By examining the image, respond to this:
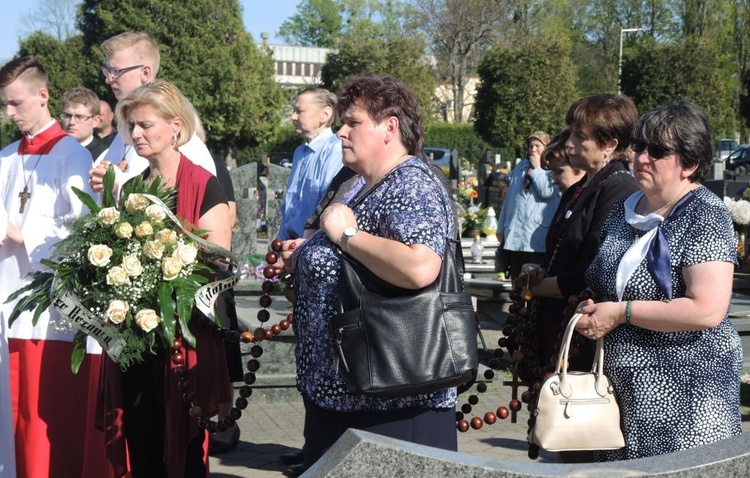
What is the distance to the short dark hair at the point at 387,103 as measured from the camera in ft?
10.7

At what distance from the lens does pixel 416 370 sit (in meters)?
2.94

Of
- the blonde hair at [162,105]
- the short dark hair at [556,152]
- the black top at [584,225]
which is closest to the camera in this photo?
the black top at [584,225]

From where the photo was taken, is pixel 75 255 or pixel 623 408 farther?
pixel 75 255

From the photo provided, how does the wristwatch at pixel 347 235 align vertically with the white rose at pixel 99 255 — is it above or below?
above

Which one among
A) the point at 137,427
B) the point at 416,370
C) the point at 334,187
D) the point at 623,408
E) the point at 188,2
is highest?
the point at 188,2

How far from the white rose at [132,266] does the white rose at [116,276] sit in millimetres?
19

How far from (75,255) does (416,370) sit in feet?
5.47

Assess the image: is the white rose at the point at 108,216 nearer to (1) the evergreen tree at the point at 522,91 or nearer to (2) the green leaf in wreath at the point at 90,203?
(2) the green leaf in wreath at the point at 90,203

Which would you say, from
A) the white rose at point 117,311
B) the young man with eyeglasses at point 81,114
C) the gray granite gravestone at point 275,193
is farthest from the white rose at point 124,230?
Result: the gray granite gravestone at point 275,193

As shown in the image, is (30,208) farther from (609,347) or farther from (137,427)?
(609,347)

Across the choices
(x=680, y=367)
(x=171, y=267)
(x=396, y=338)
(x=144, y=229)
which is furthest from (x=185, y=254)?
(x=680, y=367)

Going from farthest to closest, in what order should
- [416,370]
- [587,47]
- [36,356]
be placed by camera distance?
[587,47], [36,356], [416,370]

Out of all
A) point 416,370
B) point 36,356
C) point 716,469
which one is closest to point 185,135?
point 36,356

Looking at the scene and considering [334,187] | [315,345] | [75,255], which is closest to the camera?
[315,345]
